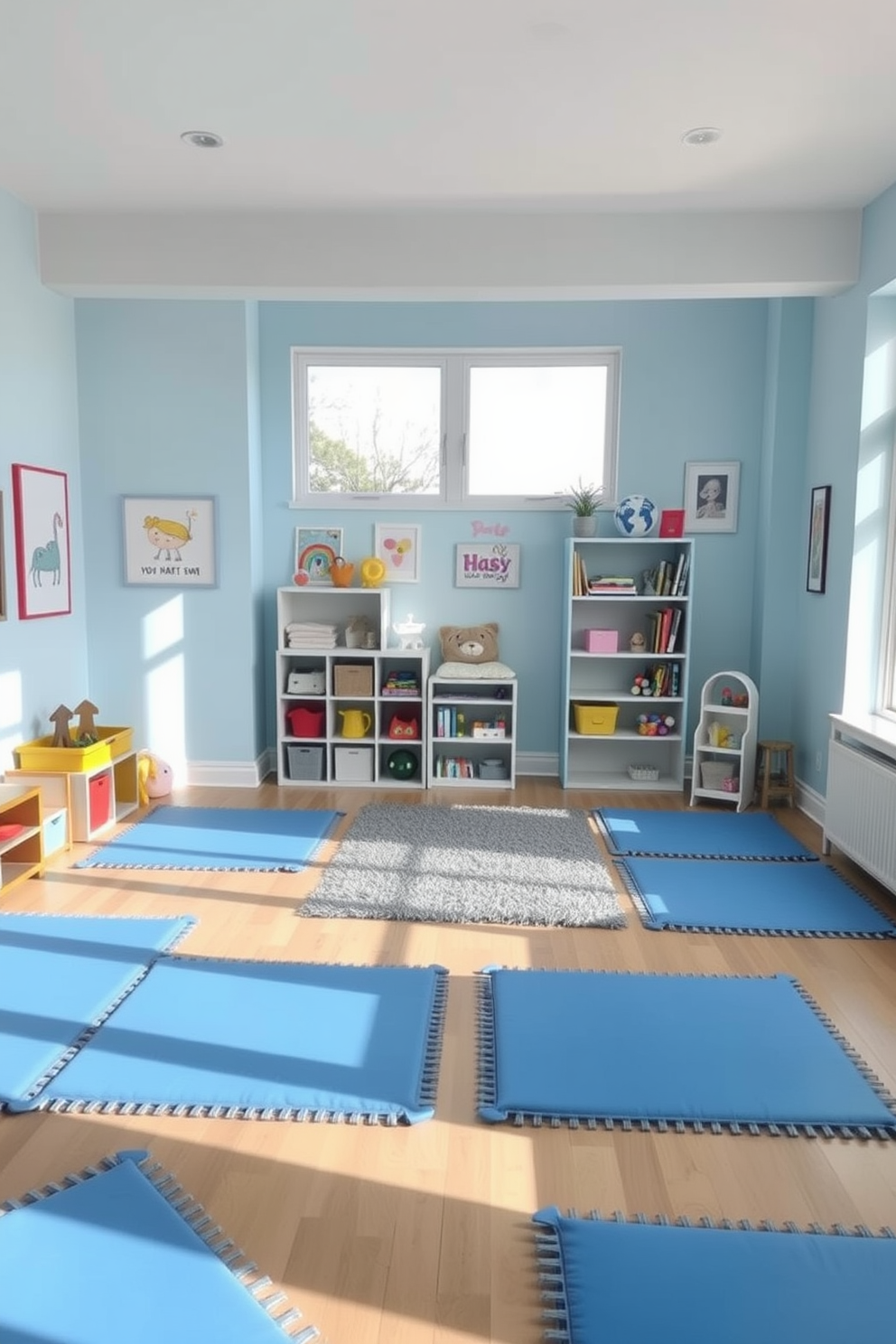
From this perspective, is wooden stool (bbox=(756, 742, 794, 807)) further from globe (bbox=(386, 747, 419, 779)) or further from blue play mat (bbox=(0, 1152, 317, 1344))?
blue play mat (bbox=(0, 1152, 317, 1344))

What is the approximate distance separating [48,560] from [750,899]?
3.76 meters

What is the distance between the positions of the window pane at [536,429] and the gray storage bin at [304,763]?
188 cm

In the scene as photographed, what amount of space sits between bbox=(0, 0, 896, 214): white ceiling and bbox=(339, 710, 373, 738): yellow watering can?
2738mm

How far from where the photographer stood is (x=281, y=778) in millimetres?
5656

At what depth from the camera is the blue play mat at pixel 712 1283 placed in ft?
5.60

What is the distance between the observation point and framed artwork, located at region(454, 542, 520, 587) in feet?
19.0

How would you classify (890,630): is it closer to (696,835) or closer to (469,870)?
(696,835)

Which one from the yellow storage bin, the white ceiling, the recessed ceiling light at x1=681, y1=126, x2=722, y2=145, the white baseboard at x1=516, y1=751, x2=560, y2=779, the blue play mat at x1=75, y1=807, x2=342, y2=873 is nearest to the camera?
the white ceiling

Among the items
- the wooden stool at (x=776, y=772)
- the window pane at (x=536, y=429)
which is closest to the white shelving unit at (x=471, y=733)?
the window pane at (x=536, y=429)

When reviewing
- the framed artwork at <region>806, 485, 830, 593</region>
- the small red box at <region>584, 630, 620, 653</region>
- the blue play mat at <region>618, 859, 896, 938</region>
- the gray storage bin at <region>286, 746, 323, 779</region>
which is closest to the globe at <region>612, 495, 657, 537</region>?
the small red box at <region>584, 630, 620, 653</region>

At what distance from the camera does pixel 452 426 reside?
18.8ft

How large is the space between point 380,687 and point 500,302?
241 centimetres

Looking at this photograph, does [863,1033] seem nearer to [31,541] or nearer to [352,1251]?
[352,1251]

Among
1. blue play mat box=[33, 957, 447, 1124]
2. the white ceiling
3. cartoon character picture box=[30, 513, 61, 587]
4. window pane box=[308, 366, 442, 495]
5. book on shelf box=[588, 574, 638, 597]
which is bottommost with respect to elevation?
blue play mat box=[33, 957, 447, 1124]
